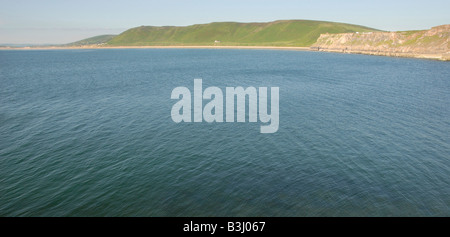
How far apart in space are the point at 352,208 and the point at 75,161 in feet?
126

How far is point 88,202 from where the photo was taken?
29.8 m

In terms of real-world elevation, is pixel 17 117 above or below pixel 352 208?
above

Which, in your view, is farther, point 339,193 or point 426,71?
point 426,71

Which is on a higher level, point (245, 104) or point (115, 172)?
point (245, 104)

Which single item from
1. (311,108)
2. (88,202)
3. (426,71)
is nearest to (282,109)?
(311,108)

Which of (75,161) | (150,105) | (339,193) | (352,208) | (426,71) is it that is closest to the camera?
(352,208)

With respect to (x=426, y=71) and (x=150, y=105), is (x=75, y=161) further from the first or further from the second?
(x=426, y=71)

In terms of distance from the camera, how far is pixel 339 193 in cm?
3128
